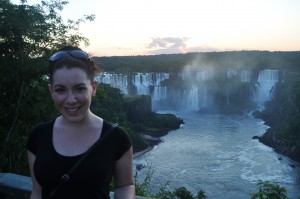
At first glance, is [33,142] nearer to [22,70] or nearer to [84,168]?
[84,168]

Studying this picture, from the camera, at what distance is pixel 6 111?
9820 millimetres

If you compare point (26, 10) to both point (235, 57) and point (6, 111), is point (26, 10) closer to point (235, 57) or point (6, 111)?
point (6, 111)

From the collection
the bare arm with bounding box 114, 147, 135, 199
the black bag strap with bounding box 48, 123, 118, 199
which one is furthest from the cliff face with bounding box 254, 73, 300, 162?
the black bag strap with bounding box 48, 123, 118, 199

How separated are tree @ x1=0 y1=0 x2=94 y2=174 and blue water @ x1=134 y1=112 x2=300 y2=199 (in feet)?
27.0

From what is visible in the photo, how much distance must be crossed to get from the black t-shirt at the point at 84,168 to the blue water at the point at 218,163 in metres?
16.0

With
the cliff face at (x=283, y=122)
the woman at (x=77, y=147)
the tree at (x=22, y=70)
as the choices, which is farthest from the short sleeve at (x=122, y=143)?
the cliff face at (x=283, y=122)

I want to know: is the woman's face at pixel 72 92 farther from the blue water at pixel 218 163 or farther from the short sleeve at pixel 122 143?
the blue water at pixel 218 163

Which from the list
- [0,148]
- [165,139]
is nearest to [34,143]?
[0,148]

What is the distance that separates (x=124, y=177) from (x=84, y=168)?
0.74 ft

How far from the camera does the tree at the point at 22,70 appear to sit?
31.7 ft

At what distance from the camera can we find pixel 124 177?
175 cm

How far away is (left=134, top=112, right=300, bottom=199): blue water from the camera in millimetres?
28250

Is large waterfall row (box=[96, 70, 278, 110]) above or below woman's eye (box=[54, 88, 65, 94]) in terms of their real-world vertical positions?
below

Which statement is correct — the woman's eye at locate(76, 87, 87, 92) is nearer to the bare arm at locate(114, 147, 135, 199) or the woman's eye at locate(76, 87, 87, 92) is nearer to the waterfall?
the bare arm at locate(114, 147, 135, 199)
